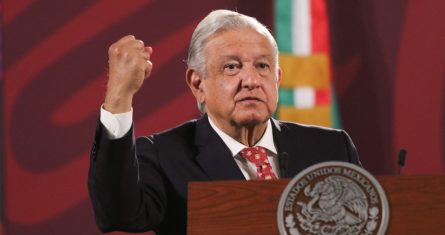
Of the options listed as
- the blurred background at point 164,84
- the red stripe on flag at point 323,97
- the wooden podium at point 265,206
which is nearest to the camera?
the wooden podium at point 265,206

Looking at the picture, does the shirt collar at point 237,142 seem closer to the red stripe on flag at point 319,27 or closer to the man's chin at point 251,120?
the man's chin at point 251,120

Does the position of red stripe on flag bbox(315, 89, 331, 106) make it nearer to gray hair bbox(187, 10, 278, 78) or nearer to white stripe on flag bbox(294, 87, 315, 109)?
white stripe on flag bbox(294, 87, 315, 109)

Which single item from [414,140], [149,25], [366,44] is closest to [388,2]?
[366,44]

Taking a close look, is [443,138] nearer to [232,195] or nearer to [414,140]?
[414,140]

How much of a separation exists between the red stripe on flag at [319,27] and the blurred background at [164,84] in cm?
2

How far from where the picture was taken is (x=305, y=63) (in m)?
2.92

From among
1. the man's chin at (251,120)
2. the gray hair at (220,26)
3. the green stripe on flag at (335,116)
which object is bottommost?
the green stripe on flag at (335,116)

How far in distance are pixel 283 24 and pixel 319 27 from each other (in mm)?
138

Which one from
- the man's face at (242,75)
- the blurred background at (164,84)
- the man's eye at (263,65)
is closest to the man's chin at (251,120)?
the man's face at (242,75)

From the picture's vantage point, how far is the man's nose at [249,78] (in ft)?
5.81

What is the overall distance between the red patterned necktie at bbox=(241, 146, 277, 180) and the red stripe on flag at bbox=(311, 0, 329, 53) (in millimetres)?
1207

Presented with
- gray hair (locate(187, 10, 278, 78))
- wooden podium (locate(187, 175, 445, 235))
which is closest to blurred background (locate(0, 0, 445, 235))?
gray hair (locate(187, 10, 278, 78))

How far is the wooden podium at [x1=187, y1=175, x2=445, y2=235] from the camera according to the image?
125cm

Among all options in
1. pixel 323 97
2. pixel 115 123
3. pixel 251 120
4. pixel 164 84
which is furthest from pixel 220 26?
pixel 323 97
